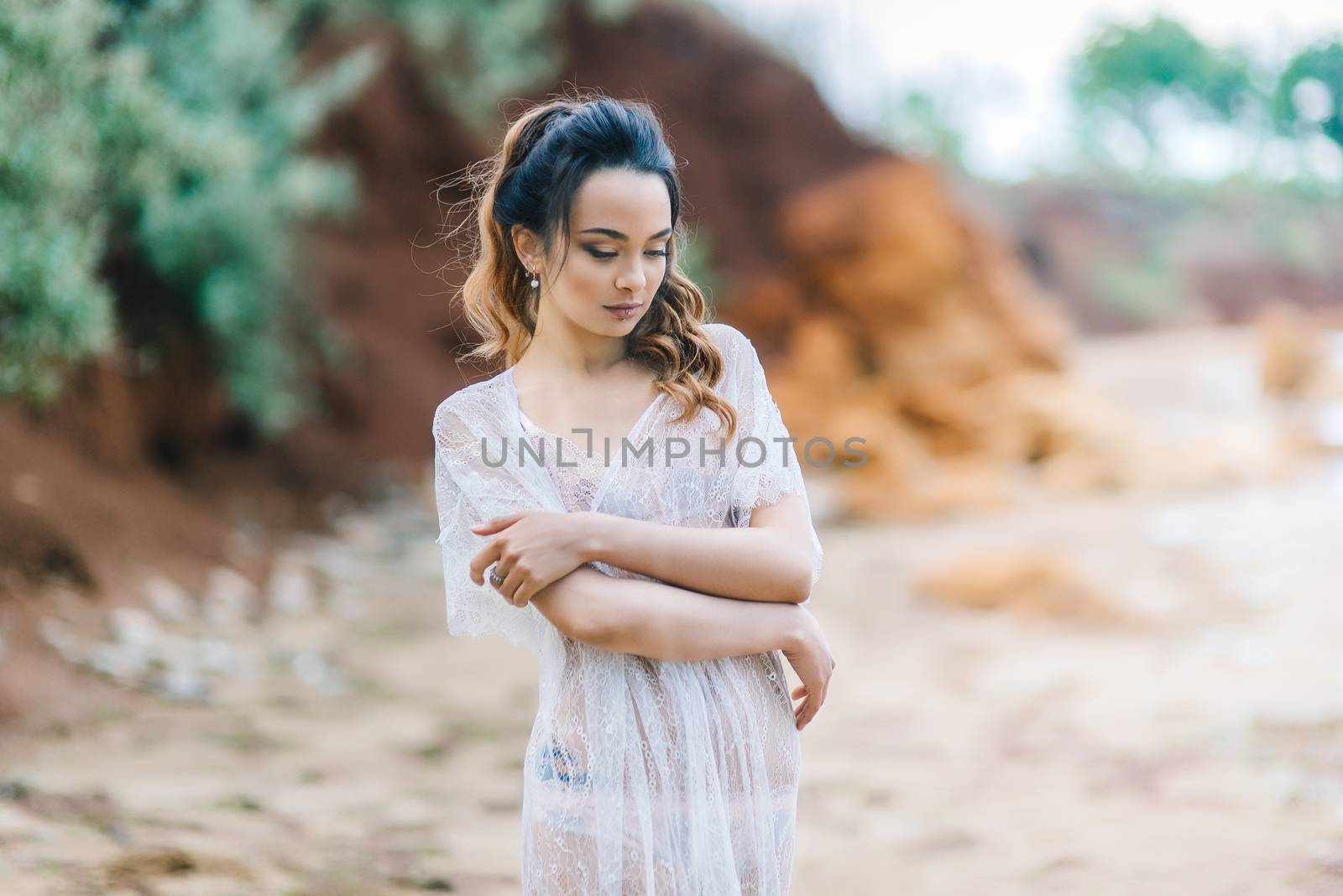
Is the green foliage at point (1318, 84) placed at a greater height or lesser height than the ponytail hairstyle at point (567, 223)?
greater

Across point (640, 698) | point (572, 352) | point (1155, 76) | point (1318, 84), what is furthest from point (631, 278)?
point (1155, 76)

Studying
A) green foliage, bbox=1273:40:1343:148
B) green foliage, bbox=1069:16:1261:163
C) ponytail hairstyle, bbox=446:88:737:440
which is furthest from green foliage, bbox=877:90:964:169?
ponytail hairstyle, bbox=446:88:737:440

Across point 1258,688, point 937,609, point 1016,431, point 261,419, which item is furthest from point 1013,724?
point 1016,431

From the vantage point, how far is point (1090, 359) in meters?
19.2

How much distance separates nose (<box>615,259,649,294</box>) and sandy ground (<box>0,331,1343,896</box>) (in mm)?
1887

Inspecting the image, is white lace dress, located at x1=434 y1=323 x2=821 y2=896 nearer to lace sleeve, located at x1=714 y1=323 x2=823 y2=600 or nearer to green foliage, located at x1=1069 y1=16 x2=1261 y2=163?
lace sleeve, located at x1=714 y1=323 x2=823 y2=600

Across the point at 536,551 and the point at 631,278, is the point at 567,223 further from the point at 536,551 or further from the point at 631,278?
the point at 536,551

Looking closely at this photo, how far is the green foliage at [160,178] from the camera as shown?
4.12 meters

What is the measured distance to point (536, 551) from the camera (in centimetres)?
163

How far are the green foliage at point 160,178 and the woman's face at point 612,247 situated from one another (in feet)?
10.3

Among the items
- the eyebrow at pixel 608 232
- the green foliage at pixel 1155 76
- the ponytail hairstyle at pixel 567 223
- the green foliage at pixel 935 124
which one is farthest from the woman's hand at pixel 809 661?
the green foliage at pixel 935 124

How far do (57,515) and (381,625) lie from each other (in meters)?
1.66

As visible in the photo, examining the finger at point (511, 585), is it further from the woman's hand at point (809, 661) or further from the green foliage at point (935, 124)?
the green foliage at point (935, 124)

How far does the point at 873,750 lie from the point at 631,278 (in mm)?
3402
